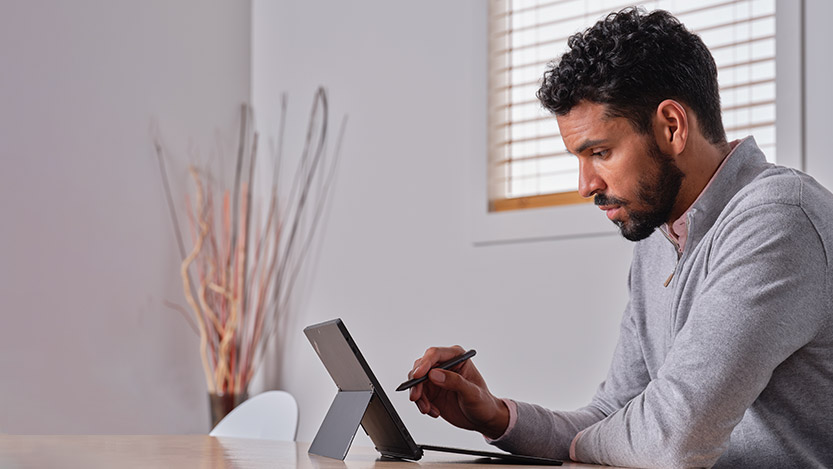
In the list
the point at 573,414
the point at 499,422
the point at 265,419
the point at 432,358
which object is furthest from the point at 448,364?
the point at 265,419

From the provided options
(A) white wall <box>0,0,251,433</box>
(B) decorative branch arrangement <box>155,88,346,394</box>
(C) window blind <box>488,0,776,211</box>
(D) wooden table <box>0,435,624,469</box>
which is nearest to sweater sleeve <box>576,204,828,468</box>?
(D) wooden table <box>0,435,624,469</box>

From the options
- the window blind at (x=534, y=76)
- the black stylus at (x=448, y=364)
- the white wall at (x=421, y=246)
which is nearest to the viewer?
the black stylus at (x=448, y=364)

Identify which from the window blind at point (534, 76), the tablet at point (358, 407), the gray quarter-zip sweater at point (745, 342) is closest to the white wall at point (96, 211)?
the window blind at point (534, 76)

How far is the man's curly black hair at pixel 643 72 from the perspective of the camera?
1450mm

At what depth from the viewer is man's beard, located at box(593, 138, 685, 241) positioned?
1.47 m

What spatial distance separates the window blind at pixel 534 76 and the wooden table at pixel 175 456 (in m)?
1.54

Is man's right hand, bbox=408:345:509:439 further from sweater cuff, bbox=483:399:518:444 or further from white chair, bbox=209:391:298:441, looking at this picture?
white chair, bbox=209:391:298:441

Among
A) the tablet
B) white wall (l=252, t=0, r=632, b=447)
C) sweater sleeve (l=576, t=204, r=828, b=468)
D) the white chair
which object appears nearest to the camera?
sweater sleeve (l=576, t=204, r=828, b=468)

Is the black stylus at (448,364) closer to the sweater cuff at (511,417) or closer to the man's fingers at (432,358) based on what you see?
the man's fingers at (432,358)

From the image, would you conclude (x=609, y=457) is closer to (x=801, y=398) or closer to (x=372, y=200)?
(x=801, y=398)

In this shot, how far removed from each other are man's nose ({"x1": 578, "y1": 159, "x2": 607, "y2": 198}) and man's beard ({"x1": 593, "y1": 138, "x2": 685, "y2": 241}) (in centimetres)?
2

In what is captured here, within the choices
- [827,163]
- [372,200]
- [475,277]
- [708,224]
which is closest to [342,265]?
[372,200]

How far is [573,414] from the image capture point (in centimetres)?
162

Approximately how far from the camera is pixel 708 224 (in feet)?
4.68
